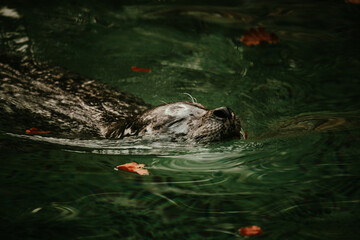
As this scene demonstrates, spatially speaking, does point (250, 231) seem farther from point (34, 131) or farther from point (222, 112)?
point (34, 131)

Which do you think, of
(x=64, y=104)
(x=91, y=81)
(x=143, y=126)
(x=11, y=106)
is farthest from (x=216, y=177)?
(x=91, y=81)

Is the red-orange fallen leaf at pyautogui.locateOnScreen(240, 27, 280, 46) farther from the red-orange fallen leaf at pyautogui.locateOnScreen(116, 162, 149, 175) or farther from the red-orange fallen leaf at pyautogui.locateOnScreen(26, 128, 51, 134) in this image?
the red-orange fallen leaf at pyautogui.locateOnScreen(116, 162, 149, 175)

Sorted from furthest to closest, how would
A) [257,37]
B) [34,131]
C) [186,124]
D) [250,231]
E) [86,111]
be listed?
[257,37]
[86,111]
[34,131]
[186,124]
[250,231]

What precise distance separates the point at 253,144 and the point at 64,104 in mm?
2730

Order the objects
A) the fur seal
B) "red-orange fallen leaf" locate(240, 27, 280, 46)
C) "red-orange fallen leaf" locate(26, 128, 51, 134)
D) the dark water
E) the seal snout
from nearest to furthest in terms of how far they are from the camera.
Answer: the dark water, the seal snout, the fur seal, "red-orange fallen leaf" locate(26, 128, 51, 134), "red-orange fallen leaf" locate(240, 27, 280, 46)

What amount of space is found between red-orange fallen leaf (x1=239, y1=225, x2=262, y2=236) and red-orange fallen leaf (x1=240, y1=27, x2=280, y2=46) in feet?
19.2

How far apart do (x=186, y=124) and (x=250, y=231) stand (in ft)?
5.67

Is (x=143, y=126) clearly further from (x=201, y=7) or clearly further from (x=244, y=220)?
(x=201, y=7)

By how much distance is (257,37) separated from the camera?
8.04 metres

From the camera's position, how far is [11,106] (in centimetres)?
507

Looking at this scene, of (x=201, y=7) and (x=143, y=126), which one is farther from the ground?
(x=201, y=7)

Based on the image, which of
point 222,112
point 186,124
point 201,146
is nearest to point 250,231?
point 201,146

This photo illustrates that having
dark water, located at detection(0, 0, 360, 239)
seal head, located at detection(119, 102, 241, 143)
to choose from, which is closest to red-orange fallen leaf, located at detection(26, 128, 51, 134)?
dark water, located at detection(0, 0, 360, 239)

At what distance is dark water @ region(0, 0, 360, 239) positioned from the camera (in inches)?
103
